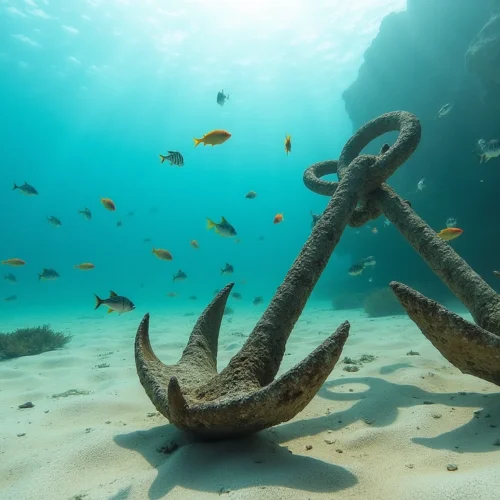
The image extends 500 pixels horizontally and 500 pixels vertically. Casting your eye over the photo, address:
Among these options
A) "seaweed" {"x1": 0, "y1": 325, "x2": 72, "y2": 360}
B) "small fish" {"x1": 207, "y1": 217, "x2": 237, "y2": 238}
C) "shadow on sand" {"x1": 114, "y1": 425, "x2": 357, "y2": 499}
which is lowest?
"shadow on sand" {"x1": 114, "y1": 425, "x2": 357, "y2": 499}

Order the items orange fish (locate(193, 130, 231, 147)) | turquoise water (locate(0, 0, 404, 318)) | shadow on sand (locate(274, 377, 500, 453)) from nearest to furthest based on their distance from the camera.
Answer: shadow on sand (locate(274, 377, 500, 453)), orange fish (locate(193, 130, 231, 147)), turquoise water (locate(0, 0, 404, 318))

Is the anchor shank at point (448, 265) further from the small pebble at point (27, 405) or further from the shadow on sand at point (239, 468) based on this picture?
the small pebble at point (27, 405)

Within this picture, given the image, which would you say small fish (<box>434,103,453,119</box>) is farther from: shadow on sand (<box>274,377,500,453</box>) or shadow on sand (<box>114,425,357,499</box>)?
shadow on sand (<box>114,425,357,499</box>)

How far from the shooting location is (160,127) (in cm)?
7562

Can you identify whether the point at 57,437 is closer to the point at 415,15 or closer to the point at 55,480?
the point at 55,480

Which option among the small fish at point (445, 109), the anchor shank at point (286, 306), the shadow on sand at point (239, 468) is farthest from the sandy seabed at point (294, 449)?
the small fish at point (445, 109)

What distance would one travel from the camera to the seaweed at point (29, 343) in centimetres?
916

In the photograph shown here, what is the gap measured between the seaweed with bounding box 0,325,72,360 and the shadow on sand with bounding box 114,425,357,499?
8688mm

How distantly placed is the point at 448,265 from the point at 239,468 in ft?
8.26

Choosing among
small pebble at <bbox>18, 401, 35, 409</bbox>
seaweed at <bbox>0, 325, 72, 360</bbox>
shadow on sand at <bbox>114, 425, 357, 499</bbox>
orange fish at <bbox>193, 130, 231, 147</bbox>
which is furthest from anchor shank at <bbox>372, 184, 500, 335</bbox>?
seaweed at <bbox>0, 325, 72, 360</bbox>

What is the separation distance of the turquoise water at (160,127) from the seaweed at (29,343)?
8504 mm

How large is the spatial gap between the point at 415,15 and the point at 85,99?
5286cm

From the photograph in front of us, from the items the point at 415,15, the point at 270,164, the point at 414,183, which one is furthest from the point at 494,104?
the point at 270,164

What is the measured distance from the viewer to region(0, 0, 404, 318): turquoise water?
115 ft
